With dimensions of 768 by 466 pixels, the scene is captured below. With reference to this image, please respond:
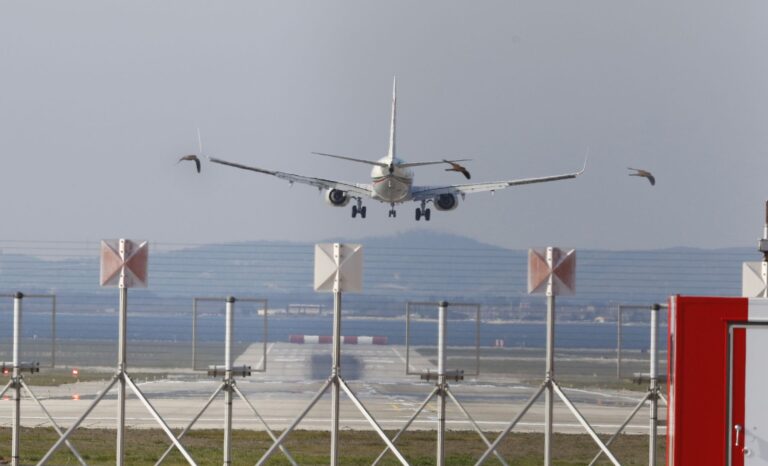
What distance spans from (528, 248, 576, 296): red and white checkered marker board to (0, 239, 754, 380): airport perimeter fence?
73.0 m

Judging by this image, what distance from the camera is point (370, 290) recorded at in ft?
468

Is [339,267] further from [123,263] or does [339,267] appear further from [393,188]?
[393,188]

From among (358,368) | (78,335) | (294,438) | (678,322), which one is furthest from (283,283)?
(678,322)

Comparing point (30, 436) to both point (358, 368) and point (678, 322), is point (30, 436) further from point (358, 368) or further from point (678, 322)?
point (358, 368)

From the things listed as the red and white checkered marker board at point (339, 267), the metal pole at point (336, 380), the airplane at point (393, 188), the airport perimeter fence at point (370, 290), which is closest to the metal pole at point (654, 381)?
the red and white checkered marker board at point (339, 267)

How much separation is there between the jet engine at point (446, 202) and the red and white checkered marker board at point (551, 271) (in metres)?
56.8

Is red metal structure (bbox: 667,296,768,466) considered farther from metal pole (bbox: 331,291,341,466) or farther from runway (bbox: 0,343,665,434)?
runway (bbox: 0,343,665,434)

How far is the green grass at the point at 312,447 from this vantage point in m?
21.0

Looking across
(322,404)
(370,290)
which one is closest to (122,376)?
(322,404)

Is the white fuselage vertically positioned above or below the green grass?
above

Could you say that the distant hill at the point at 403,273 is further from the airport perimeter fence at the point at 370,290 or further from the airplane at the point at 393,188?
the airplane at the point at 393,188

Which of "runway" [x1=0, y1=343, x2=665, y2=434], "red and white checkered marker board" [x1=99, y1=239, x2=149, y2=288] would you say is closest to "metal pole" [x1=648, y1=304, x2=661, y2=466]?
"red and white checkered marker board" [x1=99, y1=239, x2=149, y2=288]

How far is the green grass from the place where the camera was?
2105 centimetres

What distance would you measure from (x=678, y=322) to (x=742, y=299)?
49 cm
